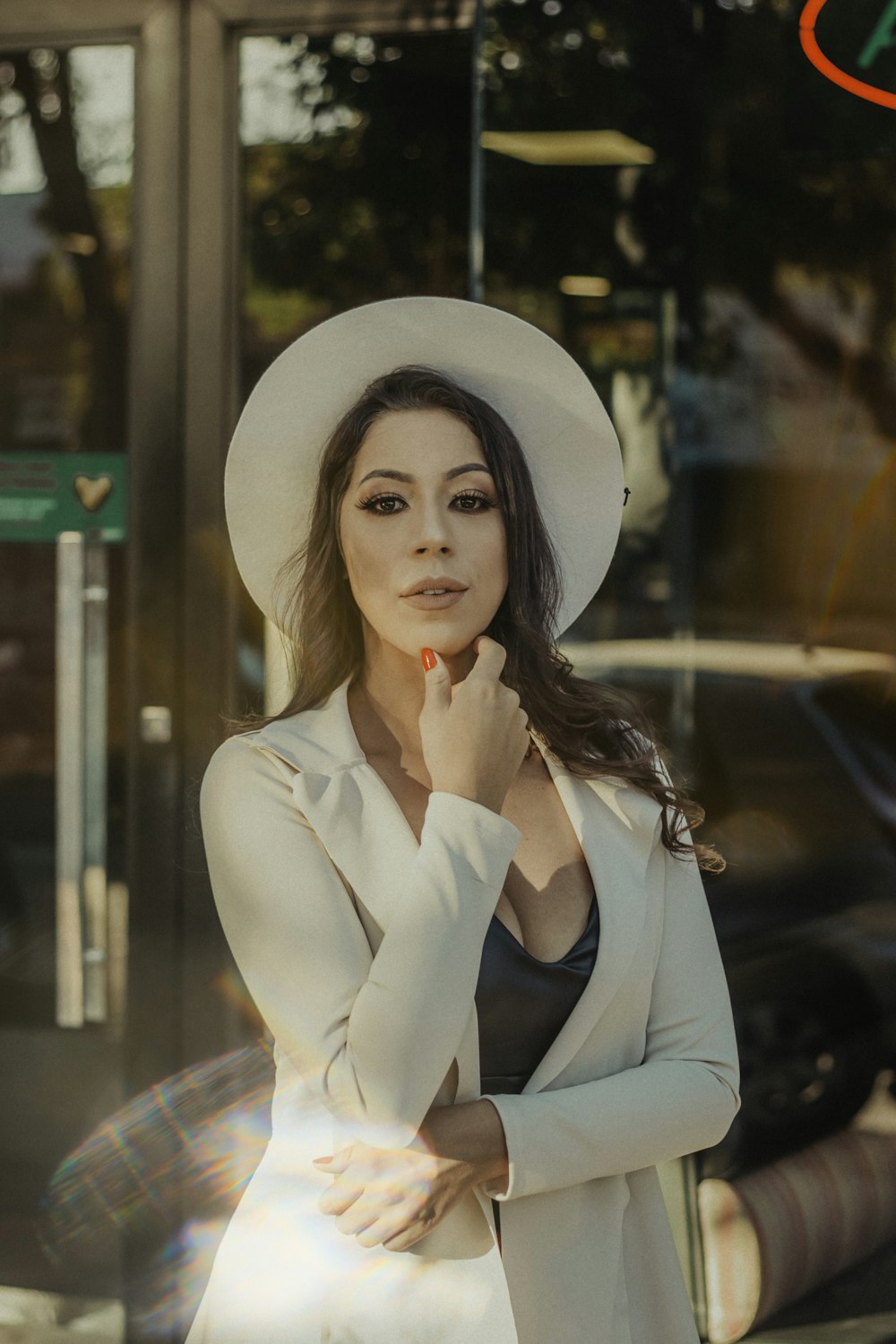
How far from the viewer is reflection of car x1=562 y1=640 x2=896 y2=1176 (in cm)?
319

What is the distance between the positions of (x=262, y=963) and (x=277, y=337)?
2.21 metres

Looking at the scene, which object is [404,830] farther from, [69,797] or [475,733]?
[69,797]

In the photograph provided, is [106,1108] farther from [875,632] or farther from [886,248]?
[886,248]

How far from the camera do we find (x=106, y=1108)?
11.4 feet

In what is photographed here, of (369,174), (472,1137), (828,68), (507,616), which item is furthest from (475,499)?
(369,174)

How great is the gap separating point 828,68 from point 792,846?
1645 mm

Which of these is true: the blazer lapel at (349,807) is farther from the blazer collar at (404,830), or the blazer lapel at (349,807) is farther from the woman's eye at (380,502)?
the woman's eye at (380,502)

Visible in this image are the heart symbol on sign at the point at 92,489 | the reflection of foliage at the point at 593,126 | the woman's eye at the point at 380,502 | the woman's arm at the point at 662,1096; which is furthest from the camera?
the heart symbol on sign at the point at 92,489

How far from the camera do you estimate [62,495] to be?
346 cm

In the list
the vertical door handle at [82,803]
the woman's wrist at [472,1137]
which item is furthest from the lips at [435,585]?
the vertical door handle at [82,803]

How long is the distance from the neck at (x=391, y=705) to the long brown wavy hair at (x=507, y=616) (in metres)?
0.04

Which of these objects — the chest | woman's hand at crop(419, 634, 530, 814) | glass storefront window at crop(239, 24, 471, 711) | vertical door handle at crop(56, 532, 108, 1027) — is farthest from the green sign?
woman's hand at crop(419, 634, 530, 814)

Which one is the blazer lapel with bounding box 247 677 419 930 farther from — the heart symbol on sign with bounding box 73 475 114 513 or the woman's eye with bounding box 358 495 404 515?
the heart symbol on sign with bounding box 73 475 114 513

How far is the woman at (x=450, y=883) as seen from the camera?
4.78ft
